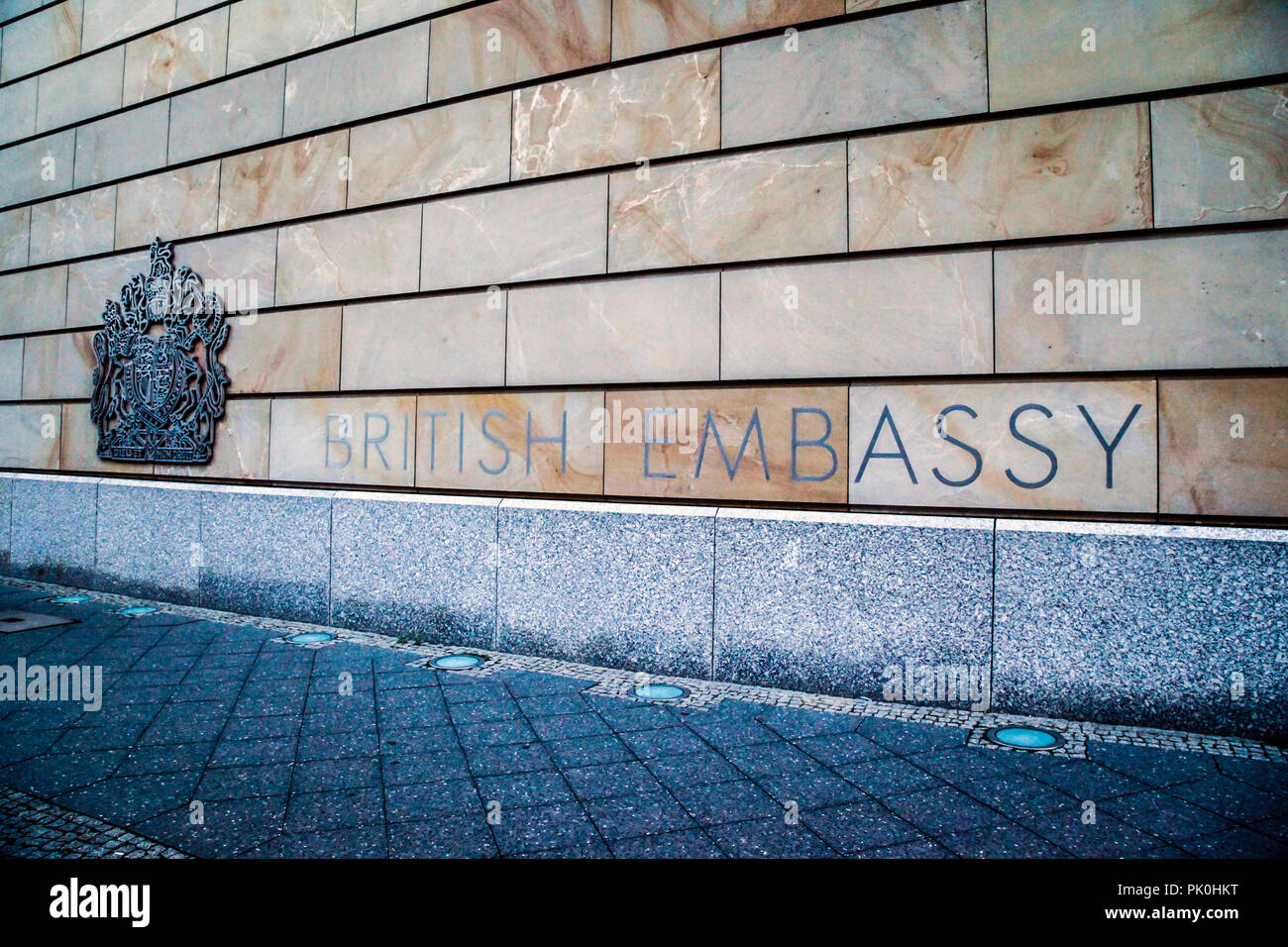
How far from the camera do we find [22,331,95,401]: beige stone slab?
742 centimetres

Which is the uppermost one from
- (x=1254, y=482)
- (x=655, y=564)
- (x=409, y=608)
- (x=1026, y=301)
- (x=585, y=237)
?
(x=585, y=237)

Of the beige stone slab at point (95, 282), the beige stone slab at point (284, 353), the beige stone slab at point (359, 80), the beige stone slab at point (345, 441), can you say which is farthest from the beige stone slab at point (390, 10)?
the beige stone slab at point (95, 282)

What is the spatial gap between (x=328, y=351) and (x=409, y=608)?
227 centimetres

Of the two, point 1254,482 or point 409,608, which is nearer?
point 1254,482

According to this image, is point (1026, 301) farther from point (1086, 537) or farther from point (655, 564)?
point (655, 564)

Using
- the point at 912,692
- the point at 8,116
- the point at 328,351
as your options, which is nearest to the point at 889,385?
the point at 912,692

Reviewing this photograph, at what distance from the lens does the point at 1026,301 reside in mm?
4055

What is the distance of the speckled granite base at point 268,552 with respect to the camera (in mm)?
5867

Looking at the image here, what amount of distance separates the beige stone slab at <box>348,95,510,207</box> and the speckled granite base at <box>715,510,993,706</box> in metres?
3.27

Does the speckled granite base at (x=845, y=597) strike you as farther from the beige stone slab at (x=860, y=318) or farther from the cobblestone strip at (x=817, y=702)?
the beige stone slab at (x=860, y=318)

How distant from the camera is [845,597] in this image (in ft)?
14.1

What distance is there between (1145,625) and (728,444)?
2459 mm

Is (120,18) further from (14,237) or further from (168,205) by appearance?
(14,237)

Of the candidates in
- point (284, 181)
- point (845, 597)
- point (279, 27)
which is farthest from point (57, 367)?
point (845, 597)
